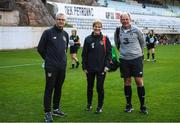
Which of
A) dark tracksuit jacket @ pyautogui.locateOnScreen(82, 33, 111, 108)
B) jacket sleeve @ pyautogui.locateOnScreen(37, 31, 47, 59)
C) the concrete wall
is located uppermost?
jacket sleeve @ pyautogui.locateOnScreen(37, 31, 47, 59)

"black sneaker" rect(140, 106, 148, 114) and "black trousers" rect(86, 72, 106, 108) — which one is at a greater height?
"black trousers" rect(86, 72, 106, 108)

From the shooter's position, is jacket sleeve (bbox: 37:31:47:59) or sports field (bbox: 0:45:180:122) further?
sports field (bbox: 0:45:180:122)

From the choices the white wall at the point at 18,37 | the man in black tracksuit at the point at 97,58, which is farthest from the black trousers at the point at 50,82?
the white wall at the point at 18,37

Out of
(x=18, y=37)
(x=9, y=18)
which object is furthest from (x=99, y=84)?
(x=9, y=18)

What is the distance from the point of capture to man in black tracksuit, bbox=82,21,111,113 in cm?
988

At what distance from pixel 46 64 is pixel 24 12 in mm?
31793

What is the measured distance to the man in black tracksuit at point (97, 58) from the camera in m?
9.88

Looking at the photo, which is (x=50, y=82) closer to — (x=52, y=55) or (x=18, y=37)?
(x=52, y=55)

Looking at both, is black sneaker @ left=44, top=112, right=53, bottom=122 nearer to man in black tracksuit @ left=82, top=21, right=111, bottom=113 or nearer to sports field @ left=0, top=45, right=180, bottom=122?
sports field @ left=0, top=45, right=180, bottom=122

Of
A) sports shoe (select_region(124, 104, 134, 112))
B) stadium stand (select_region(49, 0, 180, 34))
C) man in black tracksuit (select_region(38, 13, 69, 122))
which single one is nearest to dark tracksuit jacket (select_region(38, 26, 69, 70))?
man in black tracksuit (select_region(38, 13, 69, 122))

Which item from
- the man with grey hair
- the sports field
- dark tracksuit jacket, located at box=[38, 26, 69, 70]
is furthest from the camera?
the man with grey hair

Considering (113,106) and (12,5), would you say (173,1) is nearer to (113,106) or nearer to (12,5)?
(12,5)

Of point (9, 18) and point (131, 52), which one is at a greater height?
point (131, 52)

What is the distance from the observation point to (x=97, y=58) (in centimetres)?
991
